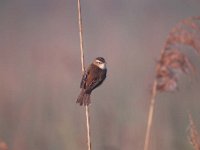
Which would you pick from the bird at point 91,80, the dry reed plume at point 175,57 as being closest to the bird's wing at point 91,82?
the bird at point 91,80

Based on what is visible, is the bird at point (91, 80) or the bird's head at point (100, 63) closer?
the bird at point (91, 80)

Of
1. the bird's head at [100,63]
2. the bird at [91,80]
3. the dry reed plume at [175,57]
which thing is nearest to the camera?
the dry reed plume at [175,57]

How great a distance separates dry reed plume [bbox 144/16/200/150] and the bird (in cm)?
39

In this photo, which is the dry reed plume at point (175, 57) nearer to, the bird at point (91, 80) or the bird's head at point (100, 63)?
the bird at point (91, 80)

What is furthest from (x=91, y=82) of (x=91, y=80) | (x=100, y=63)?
(x=100, y=63)

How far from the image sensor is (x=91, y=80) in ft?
6.75

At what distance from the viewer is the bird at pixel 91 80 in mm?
2006

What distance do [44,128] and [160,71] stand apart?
106cm

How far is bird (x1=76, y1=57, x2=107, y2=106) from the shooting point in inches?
79.0

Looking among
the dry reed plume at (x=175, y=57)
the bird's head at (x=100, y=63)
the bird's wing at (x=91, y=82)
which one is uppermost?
the dry reed plume at (x=175, y=57)

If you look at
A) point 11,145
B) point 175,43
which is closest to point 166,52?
point 175,43

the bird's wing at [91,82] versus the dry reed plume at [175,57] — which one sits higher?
the dry reed plume at [175,57]

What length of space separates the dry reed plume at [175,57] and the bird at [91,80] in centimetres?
39

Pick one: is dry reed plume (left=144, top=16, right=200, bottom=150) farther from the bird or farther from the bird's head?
the bird's head
